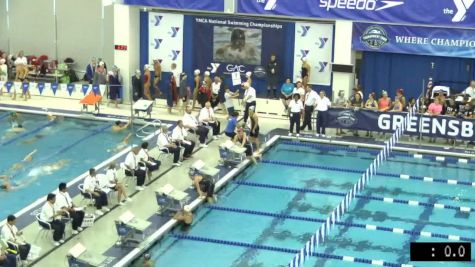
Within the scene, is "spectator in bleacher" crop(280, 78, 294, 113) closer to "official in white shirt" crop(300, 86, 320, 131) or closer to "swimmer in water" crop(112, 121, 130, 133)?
"official in white shirt" crop(300, 86, 320, 131)

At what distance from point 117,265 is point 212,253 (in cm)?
188

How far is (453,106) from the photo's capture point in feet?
78.1

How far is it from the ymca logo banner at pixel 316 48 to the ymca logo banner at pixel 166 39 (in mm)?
3746

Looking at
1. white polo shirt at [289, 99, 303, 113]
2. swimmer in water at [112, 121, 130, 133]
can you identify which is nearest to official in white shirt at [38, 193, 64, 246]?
swimmer in water at [112, 121, 130, 133]

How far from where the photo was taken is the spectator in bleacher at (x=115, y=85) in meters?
27.5

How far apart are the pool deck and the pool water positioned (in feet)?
2.03

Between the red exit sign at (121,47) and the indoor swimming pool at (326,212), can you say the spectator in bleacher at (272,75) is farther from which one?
the red exit sign at (121,47)

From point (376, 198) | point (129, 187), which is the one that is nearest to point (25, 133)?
point (129, 187)

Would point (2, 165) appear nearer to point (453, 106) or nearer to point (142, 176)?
point (142, 176)

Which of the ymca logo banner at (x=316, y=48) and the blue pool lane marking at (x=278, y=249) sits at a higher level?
the ymca logo banner at (x=316, y=48)

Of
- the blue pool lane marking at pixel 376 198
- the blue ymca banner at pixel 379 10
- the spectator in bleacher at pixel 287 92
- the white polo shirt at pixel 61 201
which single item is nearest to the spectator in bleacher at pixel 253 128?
the blue pool lane marking at pixel 376 198

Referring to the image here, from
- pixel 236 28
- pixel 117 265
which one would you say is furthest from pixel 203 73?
pixel 117 265

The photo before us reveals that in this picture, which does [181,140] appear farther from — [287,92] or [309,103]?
[287,92]

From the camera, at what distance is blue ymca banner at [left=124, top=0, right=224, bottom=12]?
26866 mm
